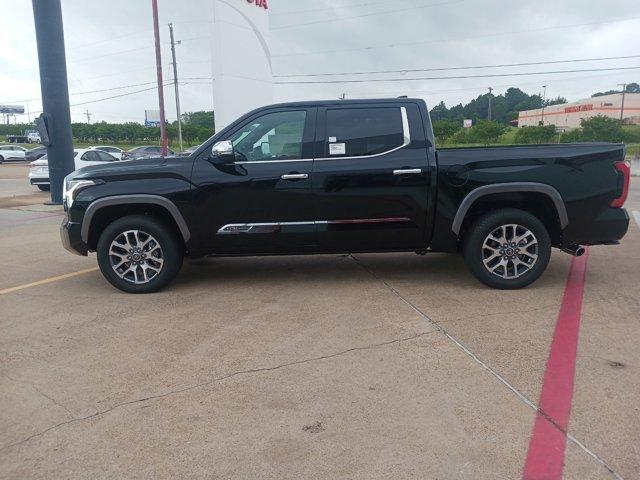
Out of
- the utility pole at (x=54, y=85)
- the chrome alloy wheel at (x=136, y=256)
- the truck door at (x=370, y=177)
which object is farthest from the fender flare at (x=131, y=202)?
the utility pole at (x=54, y=85)

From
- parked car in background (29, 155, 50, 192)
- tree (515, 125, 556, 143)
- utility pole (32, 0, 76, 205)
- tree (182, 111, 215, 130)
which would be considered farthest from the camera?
tree (182, 111, 215, 130)

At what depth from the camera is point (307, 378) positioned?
3.58 meters

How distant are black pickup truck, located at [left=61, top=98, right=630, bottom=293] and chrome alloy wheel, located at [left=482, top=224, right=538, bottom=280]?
0.01m

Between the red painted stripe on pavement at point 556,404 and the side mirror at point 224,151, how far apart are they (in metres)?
3.33

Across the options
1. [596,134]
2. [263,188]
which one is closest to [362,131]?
[263,188]

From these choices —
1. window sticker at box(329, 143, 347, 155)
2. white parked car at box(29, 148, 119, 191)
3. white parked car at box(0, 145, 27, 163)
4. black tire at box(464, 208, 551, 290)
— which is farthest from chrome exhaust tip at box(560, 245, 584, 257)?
white parked car at box(0, 145, 27, 163)

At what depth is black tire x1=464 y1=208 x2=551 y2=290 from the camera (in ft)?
17.6

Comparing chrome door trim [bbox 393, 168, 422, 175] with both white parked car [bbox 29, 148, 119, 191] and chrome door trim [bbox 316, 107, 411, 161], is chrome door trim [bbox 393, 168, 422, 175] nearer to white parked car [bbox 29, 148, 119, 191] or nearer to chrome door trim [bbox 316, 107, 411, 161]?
chrome door trim [bbox 316, 107, 411, 161]

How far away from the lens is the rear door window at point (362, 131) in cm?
541

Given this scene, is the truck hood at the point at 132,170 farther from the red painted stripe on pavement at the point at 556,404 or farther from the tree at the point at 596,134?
the tree at the point at 596,134

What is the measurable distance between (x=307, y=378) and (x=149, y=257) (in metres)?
2.67

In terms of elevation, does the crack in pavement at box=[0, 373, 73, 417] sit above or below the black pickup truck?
below

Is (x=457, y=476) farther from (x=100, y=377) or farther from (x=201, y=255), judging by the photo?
(x=201, y=255)

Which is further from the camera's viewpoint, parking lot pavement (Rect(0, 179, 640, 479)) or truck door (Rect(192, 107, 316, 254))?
truck door (Rect(192, 107, 316, 254))
